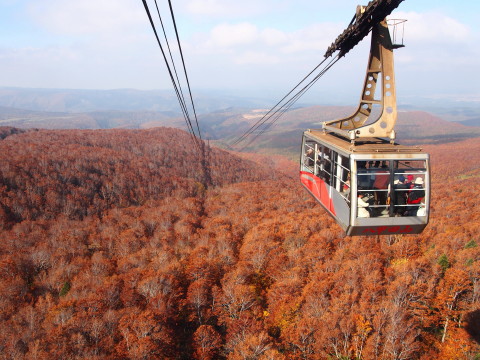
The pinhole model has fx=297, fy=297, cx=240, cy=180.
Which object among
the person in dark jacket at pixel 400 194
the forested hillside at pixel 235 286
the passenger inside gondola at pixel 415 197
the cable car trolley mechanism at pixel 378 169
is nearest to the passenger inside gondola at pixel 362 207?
the cable car trolley mechanism at pixel 378 169

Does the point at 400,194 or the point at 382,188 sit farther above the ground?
the point at 382,188

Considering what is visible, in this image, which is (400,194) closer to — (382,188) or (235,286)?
(382,188)

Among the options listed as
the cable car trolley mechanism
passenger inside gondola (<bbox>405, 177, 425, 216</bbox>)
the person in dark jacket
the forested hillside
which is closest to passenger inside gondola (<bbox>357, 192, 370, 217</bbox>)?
the cable car trolley mechanism

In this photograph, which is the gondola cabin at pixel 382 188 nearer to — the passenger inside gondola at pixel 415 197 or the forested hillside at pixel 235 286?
the passenger inside gondola at pixel 415 197

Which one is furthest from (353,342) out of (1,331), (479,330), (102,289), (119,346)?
(1,331)

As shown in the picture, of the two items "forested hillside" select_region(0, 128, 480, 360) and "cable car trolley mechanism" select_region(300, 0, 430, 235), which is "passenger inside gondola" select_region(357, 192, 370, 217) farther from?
"forested hillside" select_region(0, 128, 480, 360)

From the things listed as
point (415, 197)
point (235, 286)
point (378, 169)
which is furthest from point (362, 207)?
point (235, 286)

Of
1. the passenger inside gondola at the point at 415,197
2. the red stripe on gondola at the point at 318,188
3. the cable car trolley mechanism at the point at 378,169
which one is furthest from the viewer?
the red stripe on gondola at the point at 318,188
